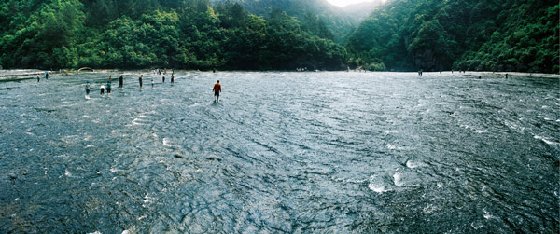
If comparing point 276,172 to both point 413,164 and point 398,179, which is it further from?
point 413,164

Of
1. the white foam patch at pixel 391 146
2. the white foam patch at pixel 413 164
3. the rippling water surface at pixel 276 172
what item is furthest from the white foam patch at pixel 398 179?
the white foam patch at pixel 391 146

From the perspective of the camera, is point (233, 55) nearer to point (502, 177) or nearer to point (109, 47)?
point (109, 47)

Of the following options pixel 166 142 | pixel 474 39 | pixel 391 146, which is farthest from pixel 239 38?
pixel 391 146

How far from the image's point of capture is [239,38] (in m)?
144

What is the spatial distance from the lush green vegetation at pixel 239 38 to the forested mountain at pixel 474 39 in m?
0.40

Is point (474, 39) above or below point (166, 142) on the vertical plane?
above

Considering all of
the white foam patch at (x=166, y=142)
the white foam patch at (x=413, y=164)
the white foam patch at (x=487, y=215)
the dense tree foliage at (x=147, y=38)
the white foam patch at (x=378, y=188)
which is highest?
the dense tree foliage at (x=147, y=38)

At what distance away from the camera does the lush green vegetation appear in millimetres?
108062

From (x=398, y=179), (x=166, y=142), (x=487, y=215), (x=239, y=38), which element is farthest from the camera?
(x=239, y=38)

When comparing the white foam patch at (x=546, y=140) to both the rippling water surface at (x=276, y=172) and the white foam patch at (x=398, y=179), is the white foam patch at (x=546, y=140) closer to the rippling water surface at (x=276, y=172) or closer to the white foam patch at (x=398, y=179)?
the rippling water surface at (x=276, y=172)

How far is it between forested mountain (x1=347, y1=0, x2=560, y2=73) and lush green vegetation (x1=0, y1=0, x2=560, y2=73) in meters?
0.40

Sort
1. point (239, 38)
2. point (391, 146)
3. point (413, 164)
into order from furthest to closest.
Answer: point (239, 38), point (391, 146), point (413, 164)

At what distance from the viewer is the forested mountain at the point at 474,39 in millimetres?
106188

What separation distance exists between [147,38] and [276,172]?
121536 mm
